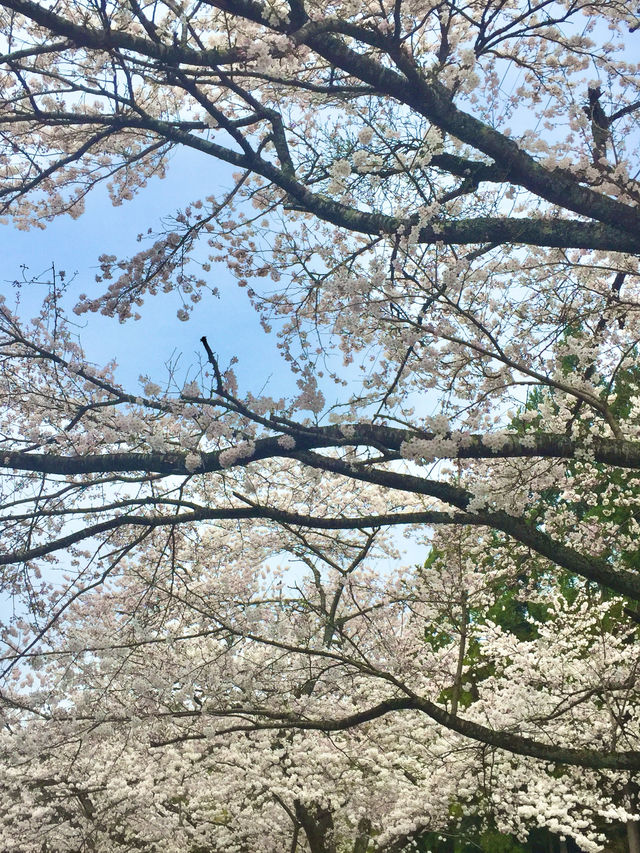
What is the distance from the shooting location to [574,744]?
1084 cm

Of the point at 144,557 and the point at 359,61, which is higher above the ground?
the point at 359,61

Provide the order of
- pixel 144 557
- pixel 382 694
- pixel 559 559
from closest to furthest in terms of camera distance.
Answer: pixel 559 559 < pixel 144 557 < pixel 382 694

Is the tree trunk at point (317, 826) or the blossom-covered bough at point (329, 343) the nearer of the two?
the blossom-covered bough at point (329, 343)

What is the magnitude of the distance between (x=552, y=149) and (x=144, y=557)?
6.20 m

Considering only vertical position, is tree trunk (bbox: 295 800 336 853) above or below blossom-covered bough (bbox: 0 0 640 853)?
below

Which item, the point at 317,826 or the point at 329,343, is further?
the point at 317,826

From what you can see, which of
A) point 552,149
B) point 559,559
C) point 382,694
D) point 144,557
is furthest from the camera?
point 382,694

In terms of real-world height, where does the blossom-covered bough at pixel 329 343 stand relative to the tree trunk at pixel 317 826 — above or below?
above

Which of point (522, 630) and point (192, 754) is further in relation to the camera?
point (522, 630)

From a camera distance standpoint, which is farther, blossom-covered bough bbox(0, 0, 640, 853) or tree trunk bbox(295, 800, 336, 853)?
tree trunk bbox(295, 800, 336, 853)

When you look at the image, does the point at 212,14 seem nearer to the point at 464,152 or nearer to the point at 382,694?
the point at 464,152

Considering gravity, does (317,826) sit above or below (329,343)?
below

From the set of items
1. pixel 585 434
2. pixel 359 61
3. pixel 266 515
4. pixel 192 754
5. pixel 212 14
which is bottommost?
pixel 192 754

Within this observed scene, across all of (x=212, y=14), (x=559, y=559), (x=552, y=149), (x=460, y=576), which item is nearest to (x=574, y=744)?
(x=460, y=576)
